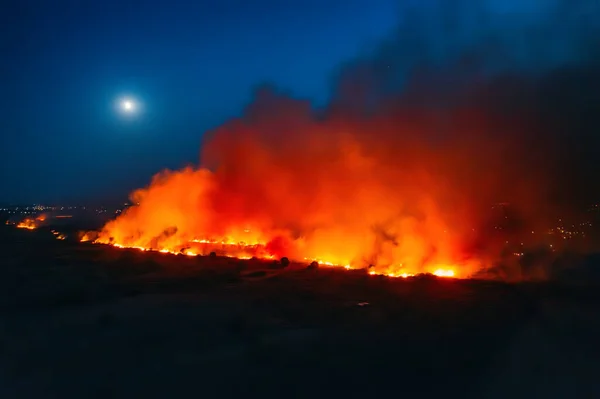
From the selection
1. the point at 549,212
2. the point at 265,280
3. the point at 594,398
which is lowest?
the point at 594,398

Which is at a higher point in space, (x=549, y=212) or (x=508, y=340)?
(x=549, y=212)

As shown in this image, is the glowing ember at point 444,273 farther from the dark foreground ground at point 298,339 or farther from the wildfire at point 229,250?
the wildfire at point 229,250

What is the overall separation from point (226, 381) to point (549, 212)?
3072cm

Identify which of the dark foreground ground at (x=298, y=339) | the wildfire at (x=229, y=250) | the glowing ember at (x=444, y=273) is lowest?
the dark foreground ground at (x=298, y=339)

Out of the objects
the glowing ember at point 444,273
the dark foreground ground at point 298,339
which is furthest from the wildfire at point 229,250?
the dark foreground ground at point 298,339

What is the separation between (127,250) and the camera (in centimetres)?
3219

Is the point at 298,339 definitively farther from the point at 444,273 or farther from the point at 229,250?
the point at 229,250

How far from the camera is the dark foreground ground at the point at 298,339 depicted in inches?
322

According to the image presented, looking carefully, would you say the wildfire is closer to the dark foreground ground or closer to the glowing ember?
the glowing ember

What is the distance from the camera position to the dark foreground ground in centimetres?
818

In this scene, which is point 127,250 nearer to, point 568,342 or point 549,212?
point 568,342

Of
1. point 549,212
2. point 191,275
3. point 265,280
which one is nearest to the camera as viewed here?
point 265,280

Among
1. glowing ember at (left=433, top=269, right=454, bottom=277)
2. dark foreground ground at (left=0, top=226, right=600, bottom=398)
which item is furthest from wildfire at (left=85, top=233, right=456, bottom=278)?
dark foreground ground at (left=0, top=226, right=600, bottom=398)

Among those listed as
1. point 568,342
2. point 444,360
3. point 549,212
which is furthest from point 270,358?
point 549,212
